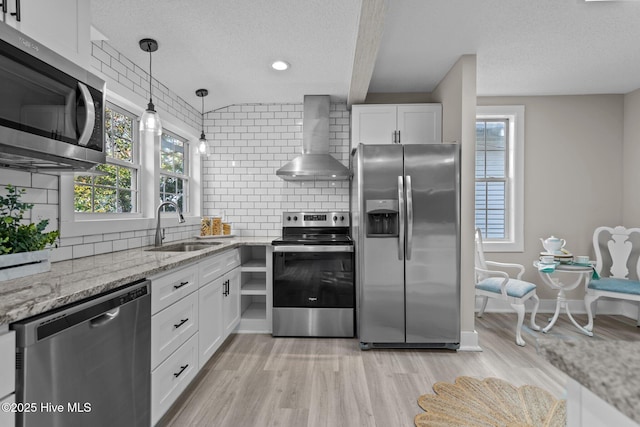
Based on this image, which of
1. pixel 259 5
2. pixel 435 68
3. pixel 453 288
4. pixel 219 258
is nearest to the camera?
pixel 259 5

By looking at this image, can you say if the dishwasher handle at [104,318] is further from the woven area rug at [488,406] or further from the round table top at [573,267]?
the round table top at [573,267]

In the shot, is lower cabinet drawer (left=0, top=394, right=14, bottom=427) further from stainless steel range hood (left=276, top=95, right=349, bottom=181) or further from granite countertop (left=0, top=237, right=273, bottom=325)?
stainless steel range hood (left=276, top=95, right=349, bottom=181)

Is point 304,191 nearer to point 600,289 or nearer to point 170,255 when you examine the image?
point 170,255

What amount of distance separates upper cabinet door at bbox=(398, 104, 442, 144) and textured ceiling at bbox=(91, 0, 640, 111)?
304mm

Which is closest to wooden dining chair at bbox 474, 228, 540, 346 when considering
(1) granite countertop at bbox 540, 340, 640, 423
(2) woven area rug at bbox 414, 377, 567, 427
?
(2) woven area rug at bbox 414, 377, 567, 427

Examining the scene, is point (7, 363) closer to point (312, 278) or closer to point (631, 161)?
point (312, 278)

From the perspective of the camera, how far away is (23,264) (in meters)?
1.39

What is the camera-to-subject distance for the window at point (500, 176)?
389 cm

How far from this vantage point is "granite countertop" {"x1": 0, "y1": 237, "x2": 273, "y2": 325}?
3.34 ft

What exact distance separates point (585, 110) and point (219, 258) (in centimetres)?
444

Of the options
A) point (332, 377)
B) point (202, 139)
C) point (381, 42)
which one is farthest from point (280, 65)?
point (332, 377)

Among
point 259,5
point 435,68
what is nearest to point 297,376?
point 259,5

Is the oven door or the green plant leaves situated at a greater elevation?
the green plant leaves

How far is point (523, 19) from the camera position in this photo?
2.36 metres
